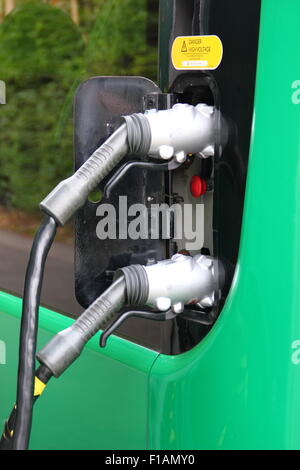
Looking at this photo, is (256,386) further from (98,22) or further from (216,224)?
(98,22)

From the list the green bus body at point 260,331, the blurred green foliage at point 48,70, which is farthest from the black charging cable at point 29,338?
the blurred green foliage at point 48,70

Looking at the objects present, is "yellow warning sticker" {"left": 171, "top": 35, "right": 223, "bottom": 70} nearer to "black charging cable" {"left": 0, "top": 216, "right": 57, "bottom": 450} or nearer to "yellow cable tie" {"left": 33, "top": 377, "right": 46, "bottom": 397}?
"black charging cable" {"left": 0, "top": 216, "right": 57, "bottom": 450}

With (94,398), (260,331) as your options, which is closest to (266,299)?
(260,331)

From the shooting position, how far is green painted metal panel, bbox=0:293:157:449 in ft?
4.94

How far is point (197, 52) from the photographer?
4.25 feet

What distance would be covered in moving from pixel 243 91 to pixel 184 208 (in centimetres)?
24

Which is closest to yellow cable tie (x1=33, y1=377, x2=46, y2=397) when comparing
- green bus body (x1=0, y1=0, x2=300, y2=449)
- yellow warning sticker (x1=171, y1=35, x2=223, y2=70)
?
green bus body (x1=0, y1=0, x2=300, y2=449)

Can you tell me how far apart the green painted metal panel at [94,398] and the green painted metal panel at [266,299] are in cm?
19

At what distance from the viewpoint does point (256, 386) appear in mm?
1261

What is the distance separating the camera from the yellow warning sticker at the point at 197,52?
127 cm

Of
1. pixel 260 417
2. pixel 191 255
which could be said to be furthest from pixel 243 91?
Result: pixel 260 417

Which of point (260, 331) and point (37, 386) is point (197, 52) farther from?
point (37, 386)

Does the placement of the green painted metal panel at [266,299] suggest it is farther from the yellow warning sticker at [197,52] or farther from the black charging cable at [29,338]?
the black charging cable at [29,338]

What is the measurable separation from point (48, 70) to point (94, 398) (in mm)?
813
